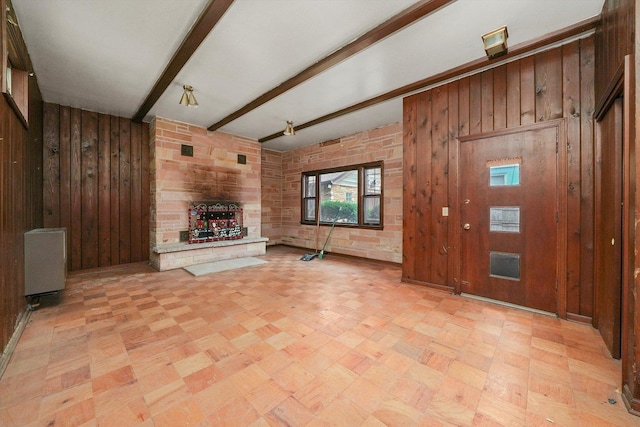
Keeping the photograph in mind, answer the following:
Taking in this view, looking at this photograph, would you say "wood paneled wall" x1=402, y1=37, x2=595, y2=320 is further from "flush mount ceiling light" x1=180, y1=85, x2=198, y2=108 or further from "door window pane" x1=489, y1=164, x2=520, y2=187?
"flush mount ceiling light" x1=180, y1=85, x2=198, y2=108

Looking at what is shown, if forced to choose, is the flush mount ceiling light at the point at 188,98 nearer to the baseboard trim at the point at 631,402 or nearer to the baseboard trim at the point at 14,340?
the baseboard trim at the point at 14,340

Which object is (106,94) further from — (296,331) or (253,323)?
(296,331)

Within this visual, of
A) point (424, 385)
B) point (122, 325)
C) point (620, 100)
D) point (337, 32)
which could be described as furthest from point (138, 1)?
point (620, 100)

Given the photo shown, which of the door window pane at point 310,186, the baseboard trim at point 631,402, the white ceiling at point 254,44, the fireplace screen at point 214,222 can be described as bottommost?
the baseboard trim at point 631,402

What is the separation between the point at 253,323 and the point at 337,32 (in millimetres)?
2931

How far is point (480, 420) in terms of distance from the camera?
1301mm

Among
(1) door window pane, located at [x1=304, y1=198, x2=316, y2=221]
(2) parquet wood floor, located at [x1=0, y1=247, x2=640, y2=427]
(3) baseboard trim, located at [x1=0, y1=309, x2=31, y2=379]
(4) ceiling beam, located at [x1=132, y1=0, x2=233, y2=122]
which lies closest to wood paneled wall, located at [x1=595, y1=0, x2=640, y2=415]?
(2) parquet wood floor, located at [x1=0, y1=247, x2=640, y2=427]

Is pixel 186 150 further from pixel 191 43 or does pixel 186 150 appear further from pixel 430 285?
pixel 430 285

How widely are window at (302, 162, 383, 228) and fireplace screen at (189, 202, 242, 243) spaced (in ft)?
6.22

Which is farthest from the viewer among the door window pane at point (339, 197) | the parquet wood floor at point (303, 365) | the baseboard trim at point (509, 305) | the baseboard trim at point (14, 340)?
the door window pane at point (339, 197)

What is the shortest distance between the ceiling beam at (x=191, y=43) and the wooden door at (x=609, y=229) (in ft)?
10.8

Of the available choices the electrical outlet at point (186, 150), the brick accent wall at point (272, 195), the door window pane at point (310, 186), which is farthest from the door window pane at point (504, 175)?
the brick accent wall at point (272, 195)

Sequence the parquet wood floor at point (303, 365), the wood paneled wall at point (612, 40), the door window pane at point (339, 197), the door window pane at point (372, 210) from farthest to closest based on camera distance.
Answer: the door window pane at point (339, 197) → the door window pane at point (372, 210) → the wood paneled wall at point (612, 40) → the parquet wood floor at point (303, 365)

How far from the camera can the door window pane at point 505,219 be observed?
277 cm
